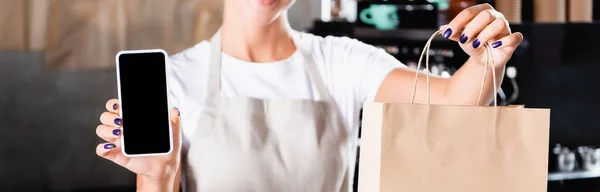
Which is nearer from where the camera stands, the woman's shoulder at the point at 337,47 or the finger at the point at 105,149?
the finger at the point at 105,149

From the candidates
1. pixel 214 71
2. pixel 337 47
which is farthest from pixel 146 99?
pixel 337 47

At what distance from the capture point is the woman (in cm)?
A: 116

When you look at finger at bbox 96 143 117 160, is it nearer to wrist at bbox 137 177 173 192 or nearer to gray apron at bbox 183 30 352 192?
wrist at bbox 137 177 173 192

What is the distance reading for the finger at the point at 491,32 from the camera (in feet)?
2.82

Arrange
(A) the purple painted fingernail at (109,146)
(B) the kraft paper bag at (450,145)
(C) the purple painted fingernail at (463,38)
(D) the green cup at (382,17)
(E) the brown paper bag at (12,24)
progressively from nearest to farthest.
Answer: (B) the kraft paper bag at (450,145) → (C) the purple painted fingernail at (463,38) → (A) the purple painted fingernail at (109,146) → (E) the brown paper bag at (12,24) → (D) the green cup at (382,17)

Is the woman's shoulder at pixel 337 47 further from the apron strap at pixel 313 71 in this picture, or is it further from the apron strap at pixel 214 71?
the apron strap at pixel 214 71

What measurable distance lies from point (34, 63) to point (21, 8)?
4.6 inches

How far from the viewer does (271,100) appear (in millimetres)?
1208

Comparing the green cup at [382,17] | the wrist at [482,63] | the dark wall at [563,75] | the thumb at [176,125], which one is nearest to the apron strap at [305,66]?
the thumb at [176,125]

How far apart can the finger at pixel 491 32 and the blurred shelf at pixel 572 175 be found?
1.12m

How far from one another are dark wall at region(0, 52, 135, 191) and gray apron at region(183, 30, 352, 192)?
559 millimetres

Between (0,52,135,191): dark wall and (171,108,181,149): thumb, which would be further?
(0,52,135,191): dark wall

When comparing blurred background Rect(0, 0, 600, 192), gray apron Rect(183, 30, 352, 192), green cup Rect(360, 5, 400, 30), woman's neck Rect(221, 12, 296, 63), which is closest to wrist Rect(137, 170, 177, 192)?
gray apron Rect(183, 30, 352, 192)

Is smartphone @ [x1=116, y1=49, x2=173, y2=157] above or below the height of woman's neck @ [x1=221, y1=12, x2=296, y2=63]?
below
